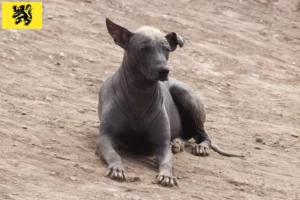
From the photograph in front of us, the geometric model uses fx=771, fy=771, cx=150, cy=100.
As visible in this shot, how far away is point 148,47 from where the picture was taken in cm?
673

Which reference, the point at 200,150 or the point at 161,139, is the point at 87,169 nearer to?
the point at 161,139

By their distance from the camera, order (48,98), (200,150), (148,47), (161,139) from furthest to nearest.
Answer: (48,98)
(200,150)
(161,139)
(148,47)

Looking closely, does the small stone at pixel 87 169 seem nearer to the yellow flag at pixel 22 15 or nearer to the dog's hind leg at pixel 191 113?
the dog's hind leg at pixel 191 113

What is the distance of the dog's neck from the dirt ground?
18.6 inches

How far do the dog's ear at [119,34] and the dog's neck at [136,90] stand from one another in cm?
12

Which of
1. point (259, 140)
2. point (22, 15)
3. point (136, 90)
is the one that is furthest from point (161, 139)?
point (22, 15)

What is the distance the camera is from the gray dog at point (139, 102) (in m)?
6.67

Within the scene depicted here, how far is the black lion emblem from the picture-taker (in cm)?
1122

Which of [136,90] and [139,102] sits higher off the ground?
[136,90]

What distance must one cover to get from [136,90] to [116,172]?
987 mm

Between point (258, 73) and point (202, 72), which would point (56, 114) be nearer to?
point (202, 72)

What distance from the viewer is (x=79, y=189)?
19.4 feet

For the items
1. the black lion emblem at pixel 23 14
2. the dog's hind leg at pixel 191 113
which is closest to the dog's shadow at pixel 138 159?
the dog's hind leg at pixel 191 113

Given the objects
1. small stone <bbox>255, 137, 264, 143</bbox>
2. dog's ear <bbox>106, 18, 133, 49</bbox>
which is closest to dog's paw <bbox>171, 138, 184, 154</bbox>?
dog's ear <bbox>106, 18, 133, 49</bbox>
